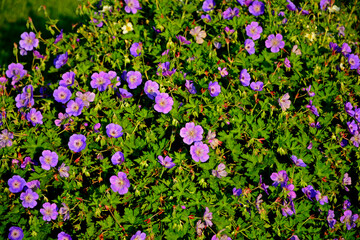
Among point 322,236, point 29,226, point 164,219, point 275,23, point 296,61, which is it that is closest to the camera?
point 164,219

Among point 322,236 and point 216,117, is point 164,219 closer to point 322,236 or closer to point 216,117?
point 216,117

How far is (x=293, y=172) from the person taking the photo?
233cm

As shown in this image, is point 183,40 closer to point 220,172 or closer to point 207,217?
point 220,172

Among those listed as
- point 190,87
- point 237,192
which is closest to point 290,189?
point 237,192

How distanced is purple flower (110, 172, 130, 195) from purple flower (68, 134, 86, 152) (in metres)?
0.37

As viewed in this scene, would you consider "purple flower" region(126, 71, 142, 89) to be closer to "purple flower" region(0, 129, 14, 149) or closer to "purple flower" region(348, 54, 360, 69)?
"purple flower" region(0, 129, 14, 149)

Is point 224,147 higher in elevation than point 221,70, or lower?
lower

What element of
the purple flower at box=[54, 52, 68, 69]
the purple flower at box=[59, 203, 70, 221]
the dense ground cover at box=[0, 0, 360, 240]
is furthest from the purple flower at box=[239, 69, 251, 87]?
the purple flower at box=[59, 203, 70, 221]

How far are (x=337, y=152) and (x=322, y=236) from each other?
72cm

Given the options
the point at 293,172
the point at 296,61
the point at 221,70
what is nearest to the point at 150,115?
the point at 221,70

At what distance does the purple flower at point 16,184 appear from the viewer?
2.20 metres

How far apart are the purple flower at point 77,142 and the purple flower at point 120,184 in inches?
14.5

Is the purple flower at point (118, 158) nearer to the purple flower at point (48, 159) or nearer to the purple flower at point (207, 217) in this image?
the purple flower at point (48, 159)

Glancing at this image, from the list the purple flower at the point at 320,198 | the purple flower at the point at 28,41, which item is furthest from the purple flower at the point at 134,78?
the purple flower at the point at 320,198
